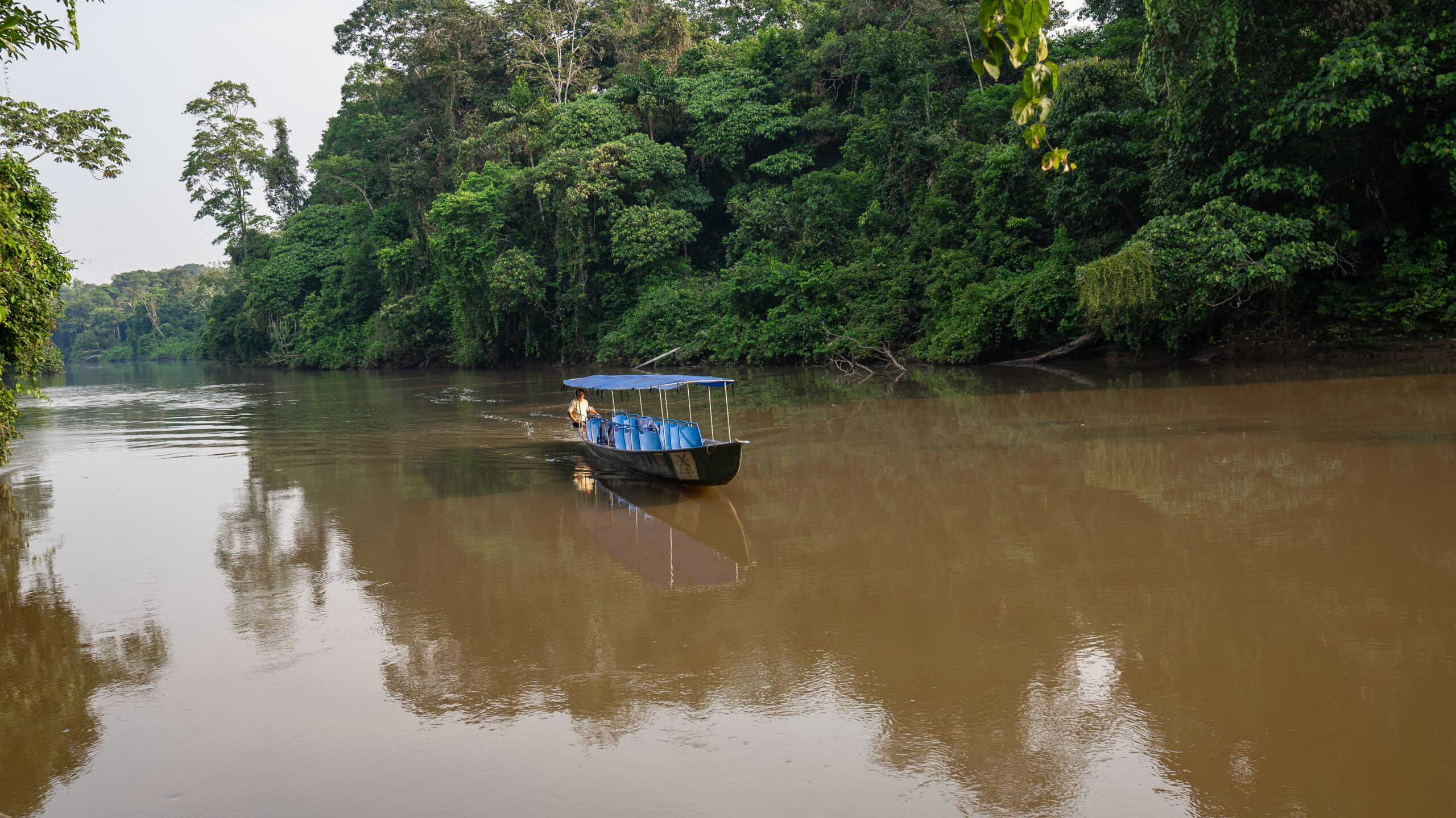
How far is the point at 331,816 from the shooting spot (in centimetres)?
422

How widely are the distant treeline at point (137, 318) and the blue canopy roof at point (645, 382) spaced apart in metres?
71.0

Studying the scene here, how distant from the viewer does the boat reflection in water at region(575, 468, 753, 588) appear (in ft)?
25.8

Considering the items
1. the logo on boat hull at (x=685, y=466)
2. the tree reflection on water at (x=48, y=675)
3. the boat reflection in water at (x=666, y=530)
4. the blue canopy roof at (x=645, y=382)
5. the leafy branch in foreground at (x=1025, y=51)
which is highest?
the leafy branch in foreground at (x=1025, y=51)

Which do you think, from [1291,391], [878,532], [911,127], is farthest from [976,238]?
[878,532]

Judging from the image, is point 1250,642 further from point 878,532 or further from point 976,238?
point 976,238

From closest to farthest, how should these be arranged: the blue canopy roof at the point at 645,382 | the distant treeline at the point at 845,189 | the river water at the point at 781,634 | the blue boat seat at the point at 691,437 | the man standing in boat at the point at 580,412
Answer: the river water at the point at 781,634 < the blue boat seat at the point at 691,437 < the blue canopy roof at the point at 645,382 < the man standing in boat at the point at 580,412 < the distant treeline at the point at 845,189

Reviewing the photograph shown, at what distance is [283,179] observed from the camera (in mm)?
53656

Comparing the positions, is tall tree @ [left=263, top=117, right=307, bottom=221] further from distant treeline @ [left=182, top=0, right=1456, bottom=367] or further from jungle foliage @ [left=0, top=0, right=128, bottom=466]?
jungle foliage @ [left=0, top=0, right=128, bottom=466]

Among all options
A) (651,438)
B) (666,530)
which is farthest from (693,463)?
(651,438)

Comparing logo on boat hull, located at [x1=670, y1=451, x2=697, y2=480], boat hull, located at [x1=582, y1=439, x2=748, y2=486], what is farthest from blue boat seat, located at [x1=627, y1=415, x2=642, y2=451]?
logo on boat hull, located at [x1=670, y1=451, x2=697, y2=480]

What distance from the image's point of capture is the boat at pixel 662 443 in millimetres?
10305

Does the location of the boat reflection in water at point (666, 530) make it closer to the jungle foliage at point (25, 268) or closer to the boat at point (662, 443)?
the boat at point (662, 443)

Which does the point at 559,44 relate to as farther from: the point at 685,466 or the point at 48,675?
the point at 48,675

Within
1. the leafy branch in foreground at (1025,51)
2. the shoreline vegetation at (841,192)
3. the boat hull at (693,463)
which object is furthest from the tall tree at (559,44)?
the leafy branch in foreground at (1025,51)
